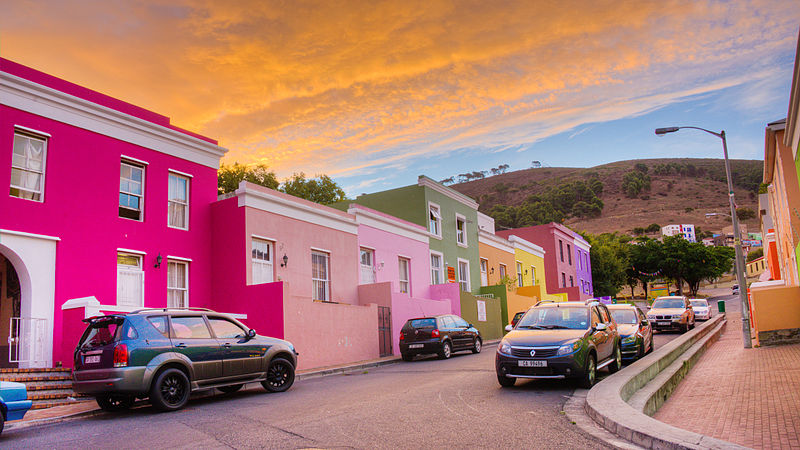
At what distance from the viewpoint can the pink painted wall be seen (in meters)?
17.3

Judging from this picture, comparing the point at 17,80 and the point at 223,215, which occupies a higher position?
the point at 17,80

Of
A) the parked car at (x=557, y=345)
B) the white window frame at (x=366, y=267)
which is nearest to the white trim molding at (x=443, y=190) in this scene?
the white window frame at (x=366, y=267)

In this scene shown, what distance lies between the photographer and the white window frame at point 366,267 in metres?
24.1

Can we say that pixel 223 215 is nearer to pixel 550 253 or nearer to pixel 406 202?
pixel 406 202

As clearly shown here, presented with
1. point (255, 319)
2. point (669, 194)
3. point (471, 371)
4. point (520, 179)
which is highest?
point (520, 179)

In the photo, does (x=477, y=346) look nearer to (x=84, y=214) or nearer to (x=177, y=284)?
(x=177, y=284)

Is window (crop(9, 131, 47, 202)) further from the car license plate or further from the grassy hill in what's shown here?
the grassy hill

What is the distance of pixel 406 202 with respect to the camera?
30062 mm

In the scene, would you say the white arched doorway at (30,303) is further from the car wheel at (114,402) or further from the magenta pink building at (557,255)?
the magenta pink building at (557,255)

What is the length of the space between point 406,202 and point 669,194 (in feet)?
385

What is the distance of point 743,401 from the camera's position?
28.2ft

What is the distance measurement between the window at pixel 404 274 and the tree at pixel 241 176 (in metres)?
14.2

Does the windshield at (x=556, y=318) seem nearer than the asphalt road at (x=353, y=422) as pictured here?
No

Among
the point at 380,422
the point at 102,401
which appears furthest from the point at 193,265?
the point at 380,422
